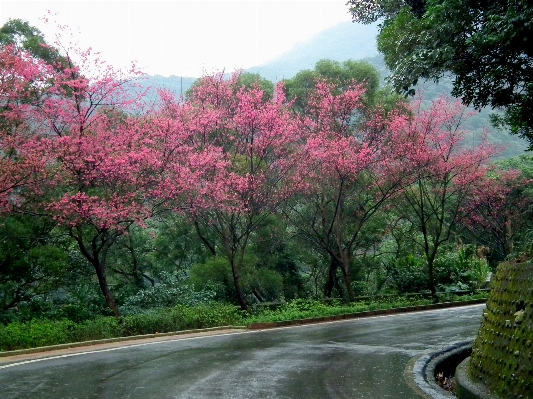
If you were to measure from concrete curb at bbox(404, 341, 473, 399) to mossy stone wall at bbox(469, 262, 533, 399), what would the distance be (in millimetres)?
649

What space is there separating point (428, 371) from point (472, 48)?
19.8 feet

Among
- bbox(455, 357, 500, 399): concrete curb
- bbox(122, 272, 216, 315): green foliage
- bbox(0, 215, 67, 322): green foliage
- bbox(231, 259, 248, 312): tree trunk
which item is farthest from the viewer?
bbox(231, 259, 248, 312): tree trunk

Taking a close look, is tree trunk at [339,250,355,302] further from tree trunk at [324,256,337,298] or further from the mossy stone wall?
the mossy stone wall

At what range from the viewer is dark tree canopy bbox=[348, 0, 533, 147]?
10.1m

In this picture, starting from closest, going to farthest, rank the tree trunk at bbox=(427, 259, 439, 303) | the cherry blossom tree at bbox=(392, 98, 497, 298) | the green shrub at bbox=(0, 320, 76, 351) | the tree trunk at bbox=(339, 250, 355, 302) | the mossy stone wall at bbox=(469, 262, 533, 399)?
the mossy stone wall at bbox=(469, 262, 533, 399)
the green shrub at bbox=(0, 320, 76, 351)
the tree trunk at bbox=(339, 250, 355, 302)
the cherry blossom tree at bbox=(392, 98, 497, 298)
the tree trunk at bbox=(427, 259, 439, 303)

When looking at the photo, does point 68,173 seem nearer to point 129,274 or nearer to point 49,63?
point 49,63

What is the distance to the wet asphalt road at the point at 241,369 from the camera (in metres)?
8.95

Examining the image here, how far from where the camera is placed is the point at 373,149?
96.2 feet

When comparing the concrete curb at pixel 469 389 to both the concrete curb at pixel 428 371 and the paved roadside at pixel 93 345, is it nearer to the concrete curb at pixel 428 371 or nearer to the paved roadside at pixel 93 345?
the concrete curb at pixel 428 371

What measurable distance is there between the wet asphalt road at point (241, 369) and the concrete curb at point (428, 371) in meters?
0.19

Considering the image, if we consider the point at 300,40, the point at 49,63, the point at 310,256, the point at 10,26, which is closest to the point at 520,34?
the point at 49,63

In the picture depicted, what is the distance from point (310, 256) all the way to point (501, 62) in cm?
2052

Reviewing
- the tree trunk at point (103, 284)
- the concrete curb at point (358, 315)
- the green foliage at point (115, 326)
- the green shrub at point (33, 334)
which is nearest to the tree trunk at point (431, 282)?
the concrete curb at point (358, 315)

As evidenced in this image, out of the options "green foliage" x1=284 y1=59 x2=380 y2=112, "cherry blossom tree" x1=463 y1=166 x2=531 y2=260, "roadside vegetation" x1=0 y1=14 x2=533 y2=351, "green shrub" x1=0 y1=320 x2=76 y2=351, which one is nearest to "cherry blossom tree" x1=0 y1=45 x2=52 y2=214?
"roadside vegetation" x1=0 y1=14 x2=533 y2=351
